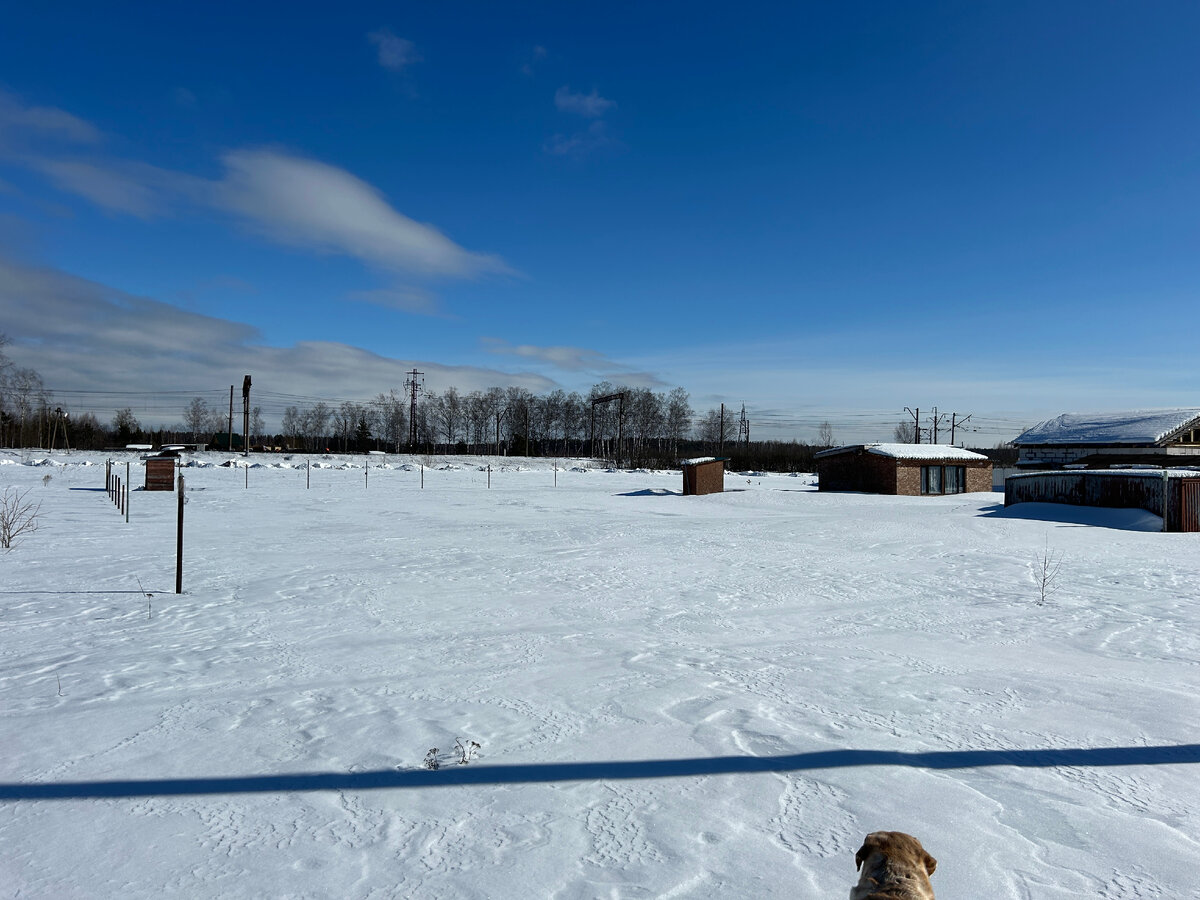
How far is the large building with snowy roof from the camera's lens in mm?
35906

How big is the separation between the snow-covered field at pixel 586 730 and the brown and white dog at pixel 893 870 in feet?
4.19

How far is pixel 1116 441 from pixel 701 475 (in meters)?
23.7

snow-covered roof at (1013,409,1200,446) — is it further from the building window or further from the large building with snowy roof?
the building window

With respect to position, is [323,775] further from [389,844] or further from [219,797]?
[389,844]

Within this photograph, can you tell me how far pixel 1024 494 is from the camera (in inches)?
1080

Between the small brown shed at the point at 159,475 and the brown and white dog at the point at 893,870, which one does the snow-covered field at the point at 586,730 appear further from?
the small brown shed at the point at 159,475

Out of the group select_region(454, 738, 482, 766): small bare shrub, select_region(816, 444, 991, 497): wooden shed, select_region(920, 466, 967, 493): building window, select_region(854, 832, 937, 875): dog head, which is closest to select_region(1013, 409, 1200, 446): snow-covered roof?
select_region(816, 444, 991, 497): wooden shed

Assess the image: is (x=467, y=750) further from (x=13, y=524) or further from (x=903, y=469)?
(x=903, y=469)

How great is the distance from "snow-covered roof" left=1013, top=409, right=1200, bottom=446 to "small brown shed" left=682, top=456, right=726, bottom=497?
20938 mm

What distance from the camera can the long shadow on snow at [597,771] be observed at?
3.89m

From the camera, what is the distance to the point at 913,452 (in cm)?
3753

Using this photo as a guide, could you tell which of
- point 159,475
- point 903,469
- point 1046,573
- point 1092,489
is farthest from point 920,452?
point 159,475

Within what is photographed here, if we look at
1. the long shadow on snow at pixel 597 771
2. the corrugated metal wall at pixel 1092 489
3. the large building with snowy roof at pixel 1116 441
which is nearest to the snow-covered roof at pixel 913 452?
the large building with snowy roof at pixel 1116 441

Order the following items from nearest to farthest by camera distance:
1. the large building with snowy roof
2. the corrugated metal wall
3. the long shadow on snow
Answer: the long shadow on snow
the corrugated metal wall
the large building with snowy roof
